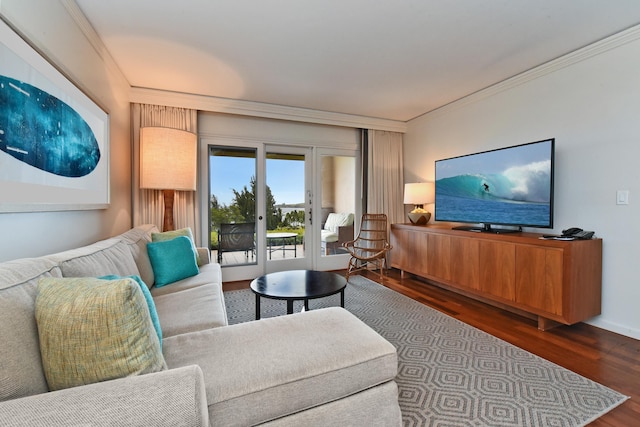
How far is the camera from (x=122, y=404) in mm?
707

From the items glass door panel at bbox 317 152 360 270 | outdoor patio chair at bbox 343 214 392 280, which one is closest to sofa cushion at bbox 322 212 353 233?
glass door panel at bbox 317 152 360 270

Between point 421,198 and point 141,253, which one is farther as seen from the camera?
point 421,198

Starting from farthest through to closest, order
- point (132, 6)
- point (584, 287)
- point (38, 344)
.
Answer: point (584, 287) → point (132, 6) → point (38, 344)

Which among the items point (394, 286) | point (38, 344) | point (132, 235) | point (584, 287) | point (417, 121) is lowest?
point (394, 286)

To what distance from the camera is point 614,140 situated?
2.39 meters

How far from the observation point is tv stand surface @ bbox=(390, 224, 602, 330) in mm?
2305

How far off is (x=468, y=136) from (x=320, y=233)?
2.39 m

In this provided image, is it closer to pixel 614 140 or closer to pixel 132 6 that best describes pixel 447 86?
pixel 614 140

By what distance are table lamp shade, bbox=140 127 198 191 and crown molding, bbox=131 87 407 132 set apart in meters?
0.68

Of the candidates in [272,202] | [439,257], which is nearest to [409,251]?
[439,257]

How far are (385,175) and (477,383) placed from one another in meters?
3.37

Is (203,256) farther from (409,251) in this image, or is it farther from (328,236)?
→ (409,251)

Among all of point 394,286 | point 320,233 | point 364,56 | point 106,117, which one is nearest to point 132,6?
point 106,117

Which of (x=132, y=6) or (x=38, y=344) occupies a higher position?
(x=132, y=6)
